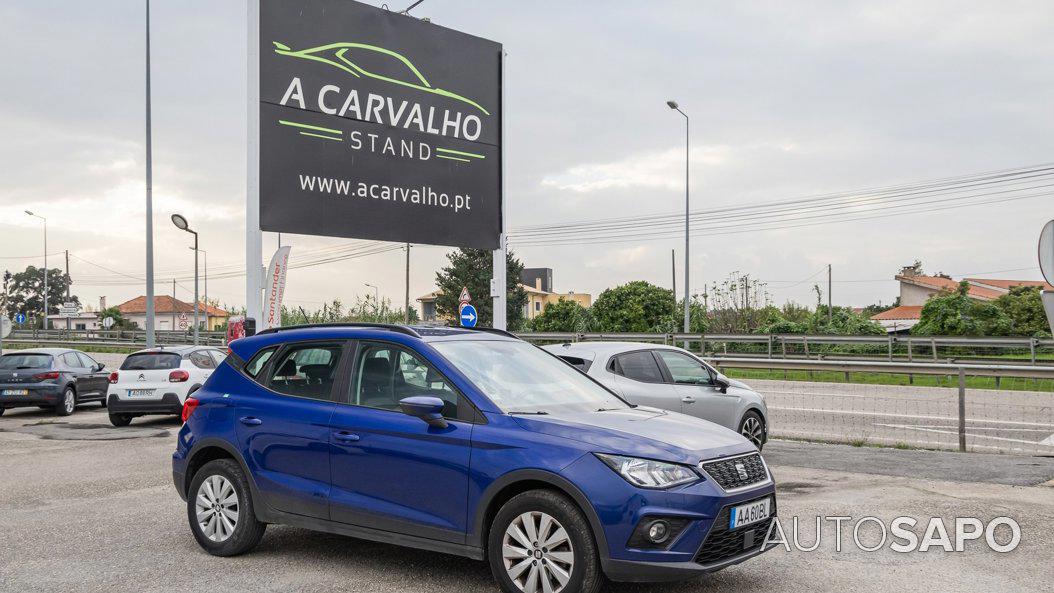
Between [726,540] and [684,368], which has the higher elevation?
[684,368]

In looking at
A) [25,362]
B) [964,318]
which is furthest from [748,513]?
[964,318]

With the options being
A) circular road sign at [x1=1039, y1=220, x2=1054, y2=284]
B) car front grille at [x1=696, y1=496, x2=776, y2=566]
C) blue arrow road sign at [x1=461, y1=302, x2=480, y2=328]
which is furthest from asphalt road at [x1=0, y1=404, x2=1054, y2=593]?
blue arrow road sign at [x1=461, y1=302, x2=480, y2=328]

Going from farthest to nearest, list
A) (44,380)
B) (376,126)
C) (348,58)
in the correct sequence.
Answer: (44,380), (376,126), (348,58)

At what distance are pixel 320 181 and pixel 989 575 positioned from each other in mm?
12676

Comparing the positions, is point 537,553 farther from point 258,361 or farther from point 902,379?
point 902,379

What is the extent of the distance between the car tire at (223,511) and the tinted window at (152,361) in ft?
35.9

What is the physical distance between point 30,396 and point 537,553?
669 inches

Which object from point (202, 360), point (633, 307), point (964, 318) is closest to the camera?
point (202, 360)

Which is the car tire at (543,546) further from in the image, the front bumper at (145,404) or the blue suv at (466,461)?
the front bumper at (145,404)

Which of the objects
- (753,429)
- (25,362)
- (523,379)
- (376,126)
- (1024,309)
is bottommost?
(753,429)

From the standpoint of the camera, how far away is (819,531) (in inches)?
273

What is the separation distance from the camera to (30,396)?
61.4 ft

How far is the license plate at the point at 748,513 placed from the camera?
4992 mm

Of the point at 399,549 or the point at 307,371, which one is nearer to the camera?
the point at 307,371
